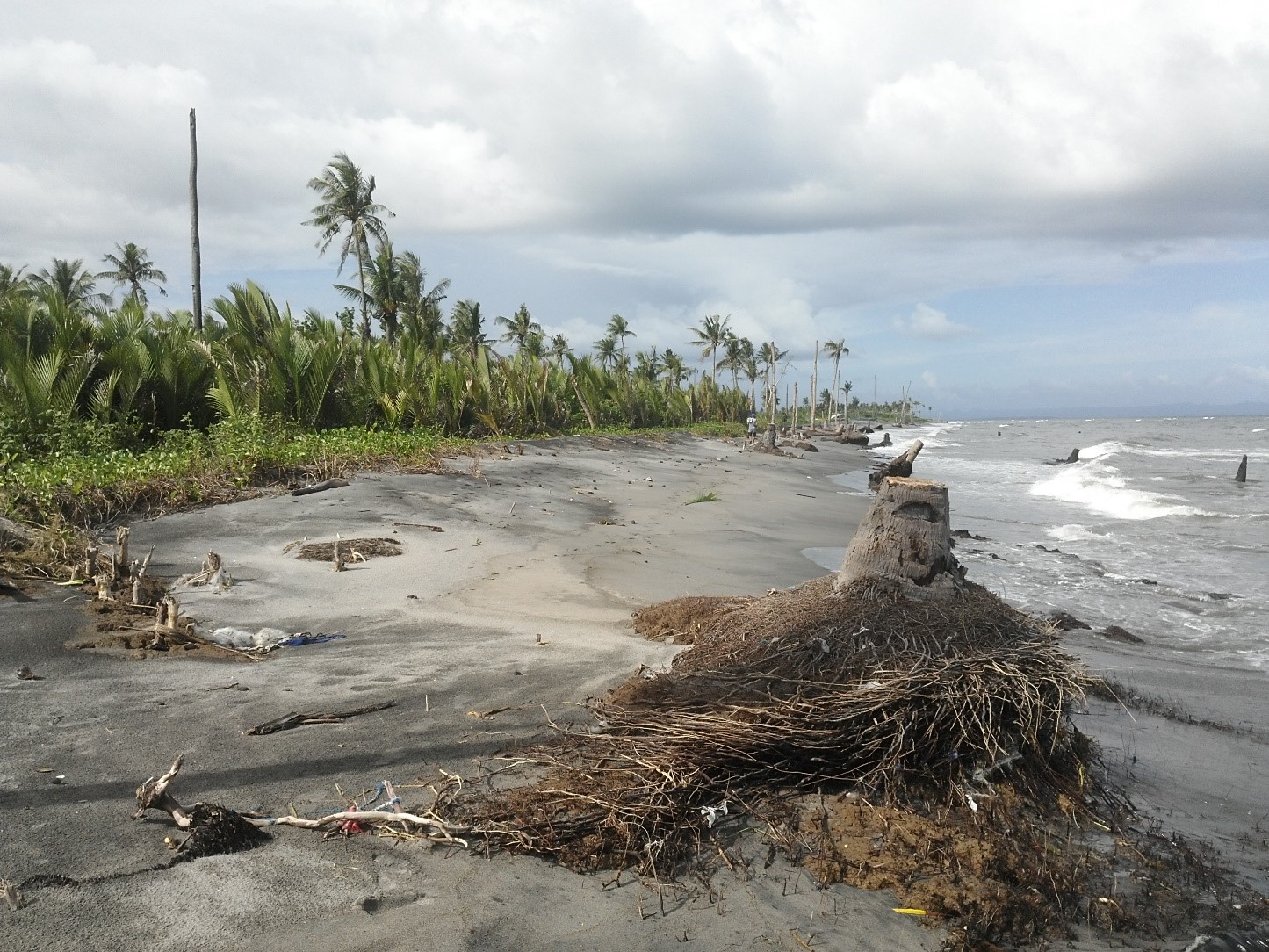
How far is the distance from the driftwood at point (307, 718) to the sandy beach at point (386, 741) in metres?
0.07

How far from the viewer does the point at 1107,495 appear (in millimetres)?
24672

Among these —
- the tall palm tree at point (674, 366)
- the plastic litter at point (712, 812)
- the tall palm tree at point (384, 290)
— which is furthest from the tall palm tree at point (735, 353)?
the plastic litter at point (712, 812)

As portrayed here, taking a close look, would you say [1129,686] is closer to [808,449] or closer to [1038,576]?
[1038,576]

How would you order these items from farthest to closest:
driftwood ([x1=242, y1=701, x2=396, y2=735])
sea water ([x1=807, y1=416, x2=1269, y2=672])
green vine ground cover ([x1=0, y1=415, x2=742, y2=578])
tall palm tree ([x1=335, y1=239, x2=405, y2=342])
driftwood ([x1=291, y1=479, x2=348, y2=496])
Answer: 1. tall palm tree ([x1=335, y1=239, x2=405, y2=342])
2. driftwood ([x1=291, y1=479, x2=348, y2=496])
3. sea water ([x1=807, y1=416, x2=1269, y2=672])
4. green vine ground cover ([x1=0, y1=415, x2=742, y2=578])
5. driftwood ([x1=242, y1=701, x2=396, y2=735])

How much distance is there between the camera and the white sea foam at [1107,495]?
69.1 feet

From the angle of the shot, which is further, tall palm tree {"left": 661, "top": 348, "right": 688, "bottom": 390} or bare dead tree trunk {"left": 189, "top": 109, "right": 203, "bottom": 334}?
tall palm tree {"left": 661, "top": 348, "right": 688, "bottom": 390}

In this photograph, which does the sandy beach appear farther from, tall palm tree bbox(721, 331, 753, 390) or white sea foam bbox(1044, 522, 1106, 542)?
tall palm tree bbox(721, 331, 753, 390)

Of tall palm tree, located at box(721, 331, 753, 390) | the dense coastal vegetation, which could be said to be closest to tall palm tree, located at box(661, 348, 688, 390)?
tall palm tree, located at box(721, 331, 753, 390)

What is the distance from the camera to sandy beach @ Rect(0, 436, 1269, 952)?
3.21 metres

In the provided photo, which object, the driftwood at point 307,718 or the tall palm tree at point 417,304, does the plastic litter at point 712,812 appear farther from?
the tall palm tree at point 417,304

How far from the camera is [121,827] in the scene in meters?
3.62

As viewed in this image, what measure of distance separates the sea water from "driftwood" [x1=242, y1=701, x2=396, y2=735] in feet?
26.0

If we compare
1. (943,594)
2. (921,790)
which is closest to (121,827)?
(921,790)

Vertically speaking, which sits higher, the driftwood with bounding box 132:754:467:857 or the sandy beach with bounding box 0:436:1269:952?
the driftwood with bounding box 132:754:467:857
